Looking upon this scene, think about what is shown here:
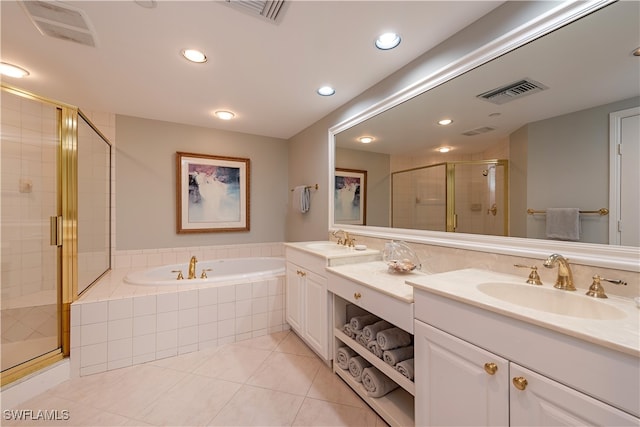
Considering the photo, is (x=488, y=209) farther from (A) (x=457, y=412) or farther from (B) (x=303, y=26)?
(B) (x=303, y=26)

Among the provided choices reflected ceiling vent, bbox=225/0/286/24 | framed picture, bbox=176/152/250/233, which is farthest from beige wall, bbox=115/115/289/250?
reflected ceiling vent, bbox=225/0/286/24

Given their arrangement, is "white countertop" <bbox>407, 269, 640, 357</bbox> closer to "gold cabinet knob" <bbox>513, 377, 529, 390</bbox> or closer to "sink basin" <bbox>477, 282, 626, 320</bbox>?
"sink basin" <bbox>477, 282, 626, 320</bbox>

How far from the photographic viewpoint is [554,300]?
1.02 meters

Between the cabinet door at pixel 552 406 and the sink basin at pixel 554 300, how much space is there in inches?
13.5

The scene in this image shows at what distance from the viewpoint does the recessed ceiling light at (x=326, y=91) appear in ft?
7.04

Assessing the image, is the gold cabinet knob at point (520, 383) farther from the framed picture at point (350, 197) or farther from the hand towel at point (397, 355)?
the framed picture at point (350, 197)

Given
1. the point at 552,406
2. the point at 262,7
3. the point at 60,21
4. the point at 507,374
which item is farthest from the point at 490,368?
the point at 60,21

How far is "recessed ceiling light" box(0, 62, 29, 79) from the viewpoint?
1.82 meters

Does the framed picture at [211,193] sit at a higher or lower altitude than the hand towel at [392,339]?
higher

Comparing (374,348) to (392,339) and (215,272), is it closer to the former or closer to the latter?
(392,339)

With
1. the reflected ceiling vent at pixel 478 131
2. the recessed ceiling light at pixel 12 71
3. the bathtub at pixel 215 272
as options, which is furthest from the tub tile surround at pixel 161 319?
the reflected ceiling vent at pixel 478 131

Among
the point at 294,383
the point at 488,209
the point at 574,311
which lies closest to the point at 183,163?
the point at 294,383

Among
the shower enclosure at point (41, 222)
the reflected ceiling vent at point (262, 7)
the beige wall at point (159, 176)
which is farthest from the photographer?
the beige wall at point (159, 176)

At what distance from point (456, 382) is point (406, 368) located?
0.37m
